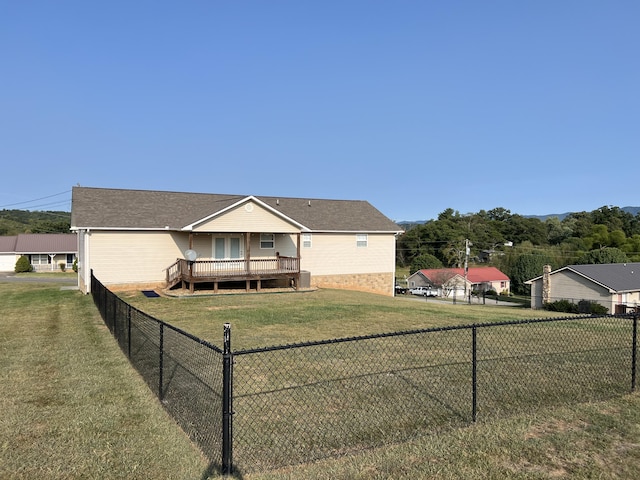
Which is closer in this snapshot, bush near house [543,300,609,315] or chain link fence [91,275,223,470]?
chain link fence [91,275,223,470]

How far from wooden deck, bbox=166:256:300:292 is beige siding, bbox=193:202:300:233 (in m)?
1.55

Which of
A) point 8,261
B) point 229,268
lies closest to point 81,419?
point 229,268

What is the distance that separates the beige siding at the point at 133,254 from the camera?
20.3m

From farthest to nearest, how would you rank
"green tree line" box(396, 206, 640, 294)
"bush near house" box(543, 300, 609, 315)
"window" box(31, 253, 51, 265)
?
"green tree line" box(396, 206, 640, 294) → "window" box(31, 253, 51, 265) → "bush near house" box(543, 300, 609, 315)

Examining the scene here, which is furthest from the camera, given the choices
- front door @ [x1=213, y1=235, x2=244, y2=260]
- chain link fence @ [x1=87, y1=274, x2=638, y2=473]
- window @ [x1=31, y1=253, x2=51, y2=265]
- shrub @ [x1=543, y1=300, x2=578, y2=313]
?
window @ [x1=31, y1=253, x2=51, y2=265]

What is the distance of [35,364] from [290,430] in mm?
5692

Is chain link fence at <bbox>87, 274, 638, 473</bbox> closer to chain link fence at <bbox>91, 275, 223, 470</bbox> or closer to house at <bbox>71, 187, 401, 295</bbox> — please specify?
chain link fence at <bbox>91, 275, 223, 470</bbox>

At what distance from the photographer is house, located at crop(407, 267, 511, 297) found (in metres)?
56.4

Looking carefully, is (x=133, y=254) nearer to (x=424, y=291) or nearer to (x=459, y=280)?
(x=424, y=291)

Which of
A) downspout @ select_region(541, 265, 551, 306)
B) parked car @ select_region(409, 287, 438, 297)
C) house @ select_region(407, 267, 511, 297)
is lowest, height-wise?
parked car @ select_region(409, 287, 438, 297)

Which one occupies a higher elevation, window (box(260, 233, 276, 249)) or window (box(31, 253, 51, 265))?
window (box(260, 233, 276, 249))

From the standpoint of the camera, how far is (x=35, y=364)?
8094mm

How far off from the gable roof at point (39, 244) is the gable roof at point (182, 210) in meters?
29.1

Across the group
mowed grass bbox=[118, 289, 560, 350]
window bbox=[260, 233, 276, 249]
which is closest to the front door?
window bbox=[260, 233, 276, 249]
